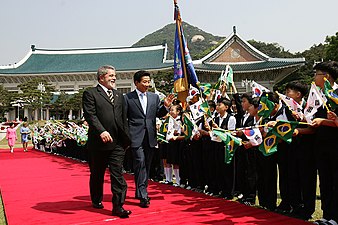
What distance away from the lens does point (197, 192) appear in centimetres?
553

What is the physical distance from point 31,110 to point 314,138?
4007 centimetres

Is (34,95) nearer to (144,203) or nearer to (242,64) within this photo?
(242,64)

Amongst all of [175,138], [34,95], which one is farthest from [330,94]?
[34,95]

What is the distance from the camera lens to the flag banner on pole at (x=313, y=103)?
3.40 meters

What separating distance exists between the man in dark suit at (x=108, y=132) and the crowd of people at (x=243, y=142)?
0.01m

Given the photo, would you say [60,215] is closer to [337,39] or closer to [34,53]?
[337,39]

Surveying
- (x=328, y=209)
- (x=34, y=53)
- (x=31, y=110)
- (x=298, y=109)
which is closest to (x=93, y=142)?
(x=298, y=109)

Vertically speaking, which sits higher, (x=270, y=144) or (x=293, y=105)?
(x=293, y=105)

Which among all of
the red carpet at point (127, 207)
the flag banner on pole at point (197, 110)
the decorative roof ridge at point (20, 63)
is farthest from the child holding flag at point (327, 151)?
the decorative roof ridge at point (20, 63)

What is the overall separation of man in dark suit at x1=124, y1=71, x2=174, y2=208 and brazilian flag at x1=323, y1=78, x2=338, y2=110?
2136 millimetres

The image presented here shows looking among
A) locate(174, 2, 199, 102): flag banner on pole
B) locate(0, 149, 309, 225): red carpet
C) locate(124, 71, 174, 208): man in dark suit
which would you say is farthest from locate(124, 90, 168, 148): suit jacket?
locate(174, 2, 199, 102): flag banner on pole

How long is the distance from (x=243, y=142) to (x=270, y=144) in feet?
2.18

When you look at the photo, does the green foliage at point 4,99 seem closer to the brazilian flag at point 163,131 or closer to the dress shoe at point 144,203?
the brazilian flag at point 163,131

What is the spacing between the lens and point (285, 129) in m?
3.69
